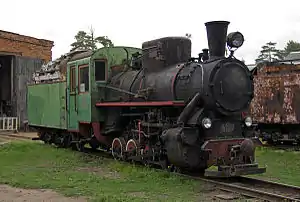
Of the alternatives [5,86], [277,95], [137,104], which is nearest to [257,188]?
[137,104]

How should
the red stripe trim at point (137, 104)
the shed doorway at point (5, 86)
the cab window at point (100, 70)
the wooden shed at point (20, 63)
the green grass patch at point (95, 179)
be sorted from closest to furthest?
the green grass patch at point (95, 179), the red stripe trim at point (137, 104), the cab window at point (100, 70), the wooden shed at point (20, 63), the shed doorway at point (5, 86)

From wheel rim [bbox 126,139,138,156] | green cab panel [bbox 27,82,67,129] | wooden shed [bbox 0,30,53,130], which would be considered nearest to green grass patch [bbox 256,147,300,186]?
wheel rim [bbox 126,139,138,156]

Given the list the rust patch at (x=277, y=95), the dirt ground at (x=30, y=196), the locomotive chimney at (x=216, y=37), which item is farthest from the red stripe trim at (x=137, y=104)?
the rust patch at (x=277, y=95)

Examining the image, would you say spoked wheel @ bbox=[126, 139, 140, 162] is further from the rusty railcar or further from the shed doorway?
the shed doorway

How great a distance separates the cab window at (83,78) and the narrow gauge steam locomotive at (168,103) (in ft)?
0.10

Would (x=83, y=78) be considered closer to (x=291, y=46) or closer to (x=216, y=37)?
(x=216, y=37)

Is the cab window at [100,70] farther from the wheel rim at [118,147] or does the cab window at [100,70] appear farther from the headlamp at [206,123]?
the headlamp at [206,123]

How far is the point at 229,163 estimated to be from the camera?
9.34 meters

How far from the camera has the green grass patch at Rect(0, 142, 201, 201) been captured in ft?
26.6

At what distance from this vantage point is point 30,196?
801 cm

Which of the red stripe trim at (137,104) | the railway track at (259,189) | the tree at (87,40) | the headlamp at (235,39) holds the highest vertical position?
the tree at (87,40)

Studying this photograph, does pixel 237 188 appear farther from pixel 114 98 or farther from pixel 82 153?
pixel 82 153

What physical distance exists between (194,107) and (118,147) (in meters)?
3.57

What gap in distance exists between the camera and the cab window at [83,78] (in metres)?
13.3
